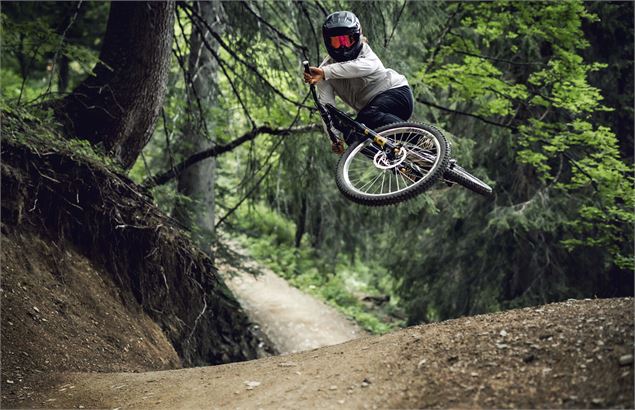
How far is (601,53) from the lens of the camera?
1346 cm

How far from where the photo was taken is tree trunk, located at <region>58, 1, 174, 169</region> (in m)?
8.98

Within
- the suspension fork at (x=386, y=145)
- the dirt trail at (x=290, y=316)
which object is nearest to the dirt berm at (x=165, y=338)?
the suspension fork at (x=386, y=145)

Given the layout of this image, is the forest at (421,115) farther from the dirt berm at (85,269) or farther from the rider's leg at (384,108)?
the rider's leg at (384,108)

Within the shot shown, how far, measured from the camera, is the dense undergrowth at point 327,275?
20734 millimetres

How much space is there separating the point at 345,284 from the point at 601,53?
1274 centimetres

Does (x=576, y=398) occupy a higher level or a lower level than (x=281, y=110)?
lower

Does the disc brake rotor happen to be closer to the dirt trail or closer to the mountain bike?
the mountain bike

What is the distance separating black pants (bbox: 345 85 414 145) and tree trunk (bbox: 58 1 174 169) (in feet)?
11.0

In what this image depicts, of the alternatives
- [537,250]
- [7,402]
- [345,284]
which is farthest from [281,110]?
[345,284]

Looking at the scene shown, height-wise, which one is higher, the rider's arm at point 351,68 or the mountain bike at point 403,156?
the rider's arm at point 351,68

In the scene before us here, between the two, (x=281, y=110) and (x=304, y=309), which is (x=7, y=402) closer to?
(x=281, y=110)

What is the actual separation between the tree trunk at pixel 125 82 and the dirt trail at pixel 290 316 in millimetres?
6595

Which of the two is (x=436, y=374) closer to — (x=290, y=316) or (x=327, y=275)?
(x=290, y=316)

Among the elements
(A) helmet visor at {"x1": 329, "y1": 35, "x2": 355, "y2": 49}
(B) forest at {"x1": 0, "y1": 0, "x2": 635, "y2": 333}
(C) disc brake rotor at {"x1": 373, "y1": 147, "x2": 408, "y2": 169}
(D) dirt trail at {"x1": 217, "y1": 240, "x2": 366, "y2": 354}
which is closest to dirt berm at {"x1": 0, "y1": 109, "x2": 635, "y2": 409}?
(B) forest at {"x1": 0, "y1": 0, "x2": 635, "y2": 333}
